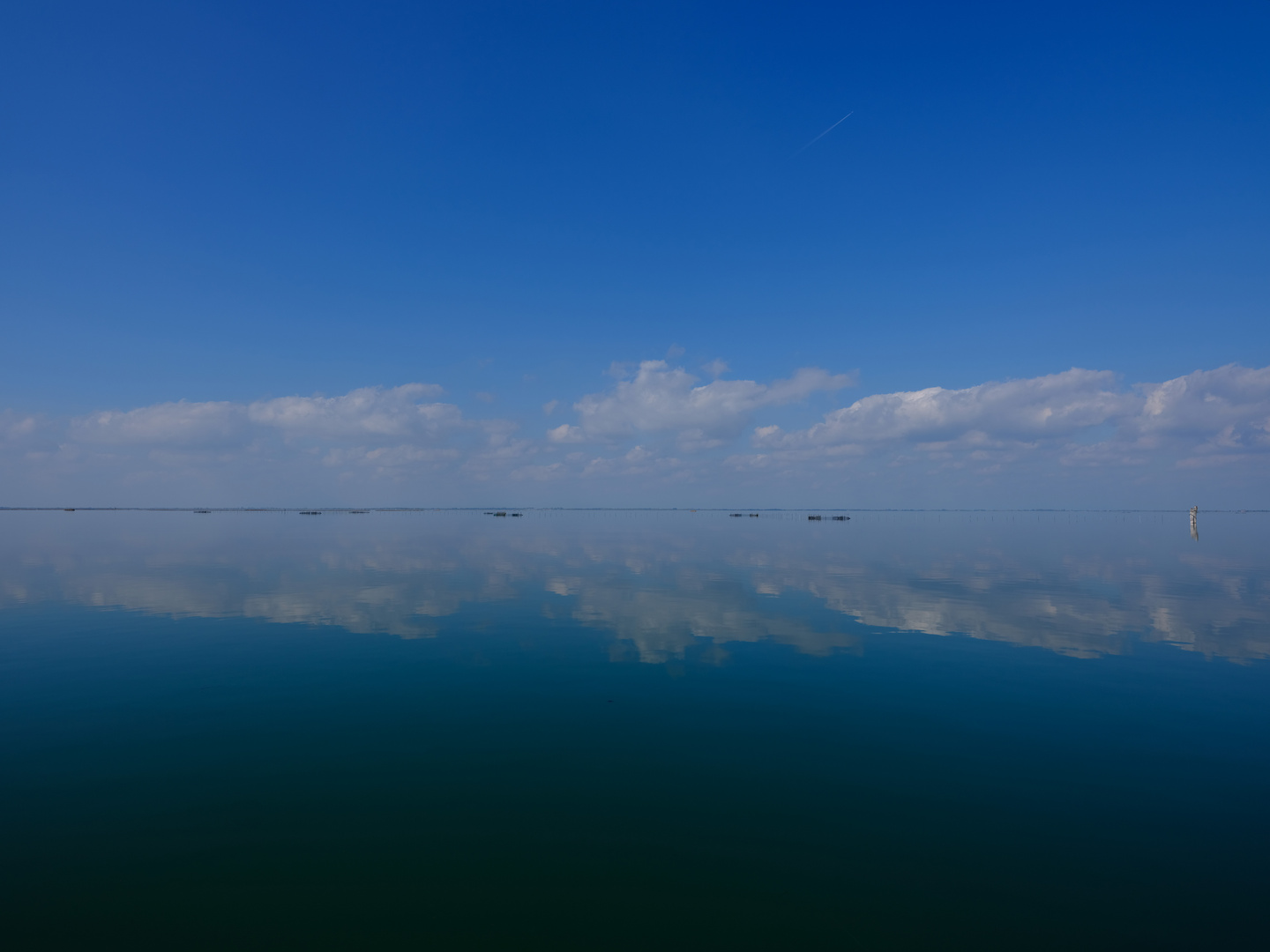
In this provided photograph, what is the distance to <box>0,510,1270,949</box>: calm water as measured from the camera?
9289 mm

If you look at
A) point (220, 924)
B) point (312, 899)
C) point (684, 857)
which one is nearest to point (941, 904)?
point (684, 857)

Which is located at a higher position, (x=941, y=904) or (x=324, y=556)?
(x=324, y=556)

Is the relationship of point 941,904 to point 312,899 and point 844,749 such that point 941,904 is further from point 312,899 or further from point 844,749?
point 312,899

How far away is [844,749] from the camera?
51.2ft

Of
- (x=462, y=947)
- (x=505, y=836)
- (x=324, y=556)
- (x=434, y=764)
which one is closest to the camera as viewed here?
(x=462, y=947)

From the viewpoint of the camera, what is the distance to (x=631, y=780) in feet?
44.8

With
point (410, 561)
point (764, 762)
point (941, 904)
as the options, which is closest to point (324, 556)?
point (410, 561)

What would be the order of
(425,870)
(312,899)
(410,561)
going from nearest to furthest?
(312,899), (425,870), (410,561)

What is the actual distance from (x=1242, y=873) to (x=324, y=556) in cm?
7059

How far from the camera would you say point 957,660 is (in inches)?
945

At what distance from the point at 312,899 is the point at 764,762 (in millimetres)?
9779

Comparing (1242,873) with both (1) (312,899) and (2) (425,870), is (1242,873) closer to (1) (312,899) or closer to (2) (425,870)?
(2) (425,870)

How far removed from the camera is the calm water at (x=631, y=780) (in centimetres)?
929

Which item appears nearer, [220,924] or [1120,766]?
[220,924]
